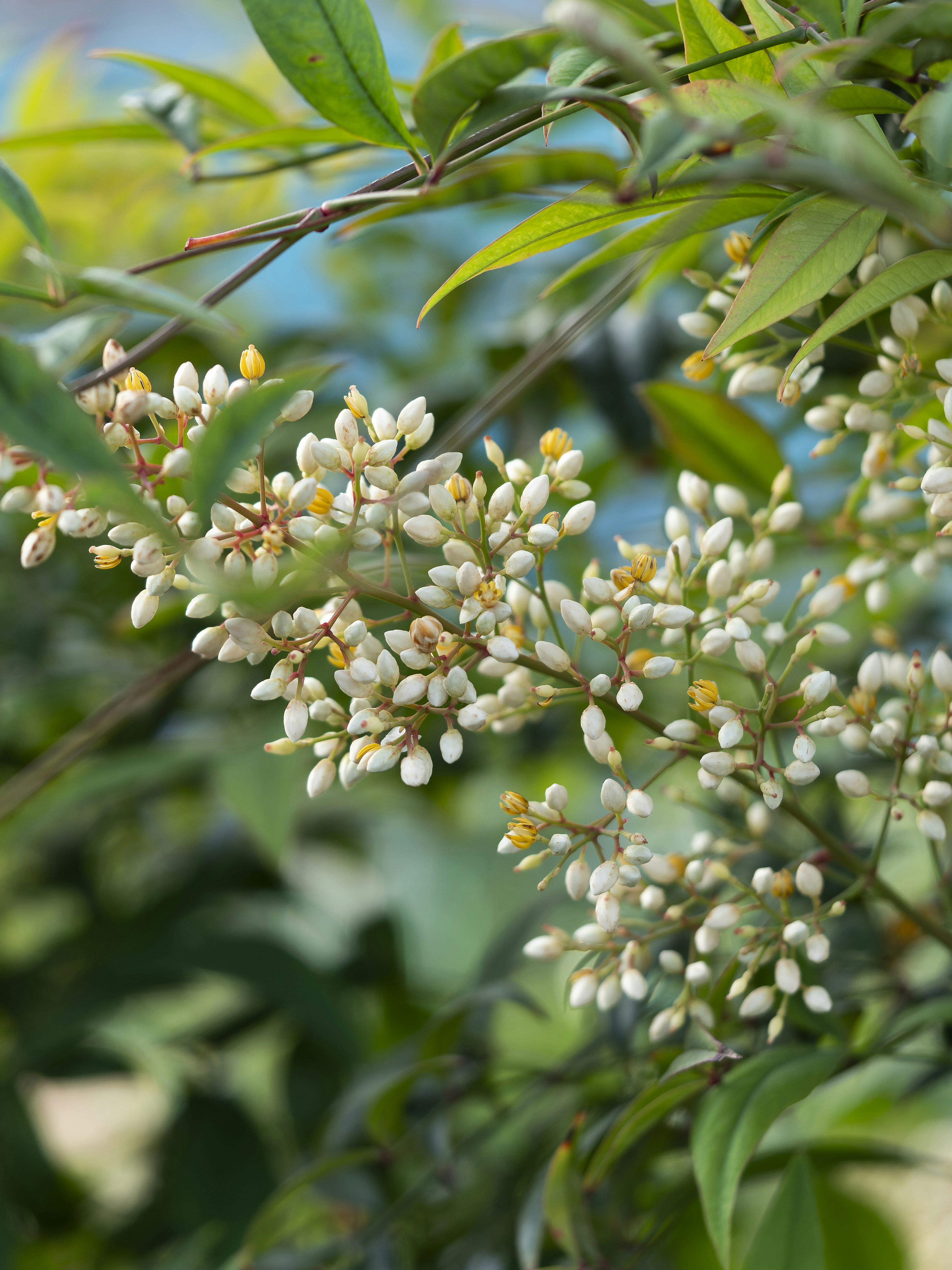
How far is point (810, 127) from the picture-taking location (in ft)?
0.53

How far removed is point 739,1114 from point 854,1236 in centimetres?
22

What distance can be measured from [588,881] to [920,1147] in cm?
82

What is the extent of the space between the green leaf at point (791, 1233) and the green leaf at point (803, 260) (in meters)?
0.30

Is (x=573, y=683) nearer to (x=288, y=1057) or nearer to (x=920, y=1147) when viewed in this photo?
(x=288, y=1057)

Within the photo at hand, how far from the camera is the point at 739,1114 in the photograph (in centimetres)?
32

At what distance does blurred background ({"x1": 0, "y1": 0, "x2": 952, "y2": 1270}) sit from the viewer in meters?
0.55

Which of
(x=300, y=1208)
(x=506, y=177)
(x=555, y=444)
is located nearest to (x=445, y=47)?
(x=506, y=177)

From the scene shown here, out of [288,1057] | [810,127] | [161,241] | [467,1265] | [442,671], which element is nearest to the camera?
[810,127]

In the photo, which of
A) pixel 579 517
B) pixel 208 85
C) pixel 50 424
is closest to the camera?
pixel 50 424

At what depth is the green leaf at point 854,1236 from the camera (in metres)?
0.47

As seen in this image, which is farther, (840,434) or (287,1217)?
(287,1217)

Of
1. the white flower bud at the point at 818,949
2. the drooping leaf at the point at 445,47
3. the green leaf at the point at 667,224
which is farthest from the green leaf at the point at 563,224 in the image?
the white flower bud at the point at 818,949

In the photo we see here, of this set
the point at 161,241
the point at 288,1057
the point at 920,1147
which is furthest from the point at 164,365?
the point at 920,1147

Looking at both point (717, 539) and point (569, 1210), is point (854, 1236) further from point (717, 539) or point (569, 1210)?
point (717, 539)
